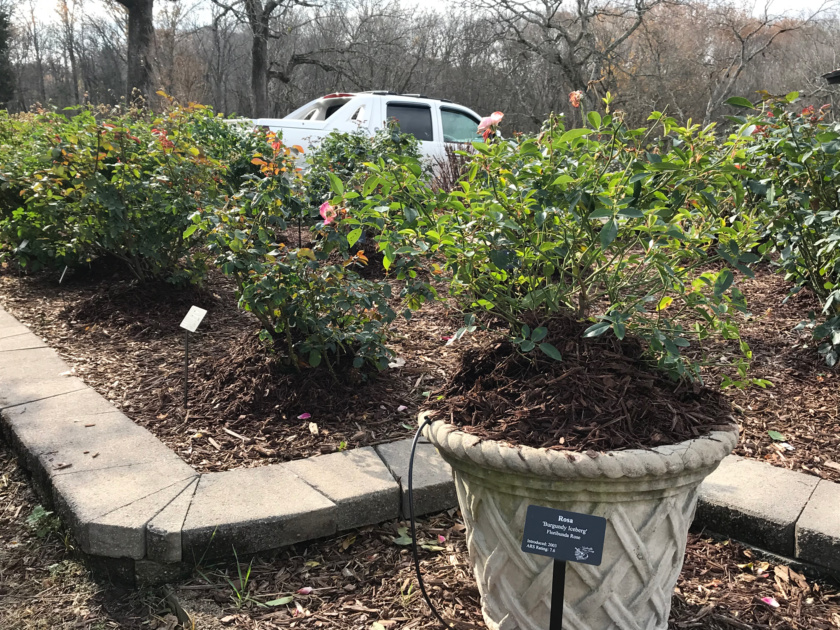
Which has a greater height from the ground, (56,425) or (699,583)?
(56,425)

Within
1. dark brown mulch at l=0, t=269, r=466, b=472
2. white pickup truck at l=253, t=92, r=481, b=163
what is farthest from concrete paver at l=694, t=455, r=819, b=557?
white pickup truck at l=253, t=92, r=481, b=163

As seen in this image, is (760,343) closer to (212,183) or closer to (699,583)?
(699,583)

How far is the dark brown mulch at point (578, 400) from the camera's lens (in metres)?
1.60

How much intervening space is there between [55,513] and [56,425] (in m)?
0.50

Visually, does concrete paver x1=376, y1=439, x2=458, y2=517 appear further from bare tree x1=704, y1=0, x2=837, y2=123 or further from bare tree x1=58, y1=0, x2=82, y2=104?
bare tree x1=58, y1=0, x2=82, y2=104

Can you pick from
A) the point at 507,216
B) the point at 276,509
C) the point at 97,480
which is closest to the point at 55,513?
the point at 97,480

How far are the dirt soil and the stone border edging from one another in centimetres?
8

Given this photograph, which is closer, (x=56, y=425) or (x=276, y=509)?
(x=276, y=509)

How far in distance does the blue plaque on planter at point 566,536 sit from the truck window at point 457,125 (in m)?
8.35

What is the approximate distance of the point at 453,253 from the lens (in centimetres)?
179

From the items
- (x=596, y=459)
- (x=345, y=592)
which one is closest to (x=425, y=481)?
(x=345, y=592)

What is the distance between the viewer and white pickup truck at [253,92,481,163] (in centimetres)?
813

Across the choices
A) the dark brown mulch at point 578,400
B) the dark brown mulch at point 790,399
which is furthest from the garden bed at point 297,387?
the dark brown mulch at point 578,400

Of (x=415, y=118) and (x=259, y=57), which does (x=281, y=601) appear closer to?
(x=415, y=118)
